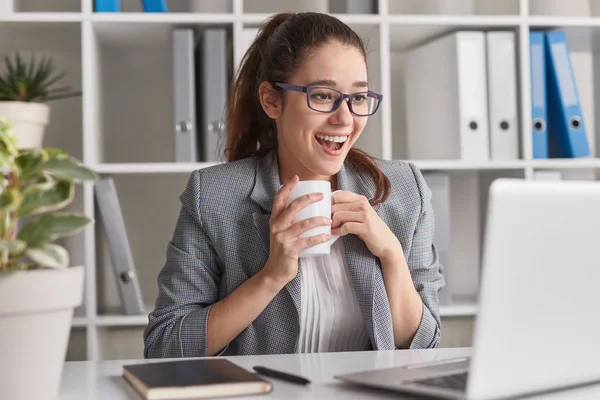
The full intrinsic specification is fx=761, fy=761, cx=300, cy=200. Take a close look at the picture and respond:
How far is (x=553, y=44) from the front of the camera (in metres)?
2.23

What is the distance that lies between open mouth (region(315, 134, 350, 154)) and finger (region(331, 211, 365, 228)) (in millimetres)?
181

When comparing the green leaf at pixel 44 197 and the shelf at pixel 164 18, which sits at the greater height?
the shelf at pixel 164 18

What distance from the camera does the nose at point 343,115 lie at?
1.48 metres

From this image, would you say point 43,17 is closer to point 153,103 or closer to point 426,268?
point 153,103

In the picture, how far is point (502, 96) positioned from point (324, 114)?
0.91 meters

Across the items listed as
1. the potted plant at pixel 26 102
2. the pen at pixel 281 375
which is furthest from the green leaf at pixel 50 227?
the potted plant at pixel 26 102

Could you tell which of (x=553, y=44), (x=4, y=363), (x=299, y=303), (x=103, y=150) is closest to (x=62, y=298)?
(x=4, y=363)

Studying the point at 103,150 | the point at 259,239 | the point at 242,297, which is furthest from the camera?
the point at 103,150

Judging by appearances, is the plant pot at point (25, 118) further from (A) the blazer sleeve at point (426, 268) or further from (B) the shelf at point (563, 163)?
(B) the shelf at point (563, 163)

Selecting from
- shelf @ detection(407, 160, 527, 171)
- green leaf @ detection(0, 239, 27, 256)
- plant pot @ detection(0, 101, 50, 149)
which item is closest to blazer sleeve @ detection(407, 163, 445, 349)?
shelf @ detection(407, 160, 527, 171)

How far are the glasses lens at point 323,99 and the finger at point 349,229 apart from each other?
0.26 metres

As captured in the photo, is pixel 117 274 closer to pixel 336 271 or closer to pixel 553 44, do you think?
pixel 336 271

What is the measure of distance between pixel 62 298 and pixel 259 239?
73 cm

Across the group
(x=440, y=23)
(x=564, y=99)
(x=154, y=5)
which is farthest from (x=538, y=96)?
(x=154, y=5)
